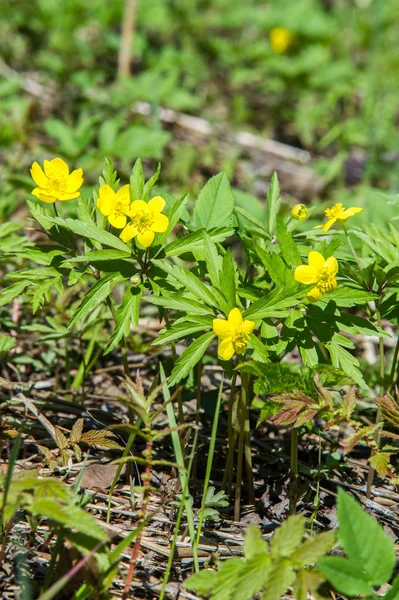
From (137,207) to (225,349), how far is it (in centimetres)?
53

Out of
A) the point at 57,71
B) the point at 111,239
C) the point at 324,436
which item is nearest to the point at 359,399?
the point at 324,436

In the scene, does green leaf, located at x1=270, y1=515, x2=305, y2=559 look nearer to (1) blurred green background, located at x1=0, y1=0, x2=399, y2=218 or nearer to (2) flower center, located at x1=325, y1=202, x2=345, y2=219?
(2) flower center, located at x1=325, y1=202, x2=345, y2=219

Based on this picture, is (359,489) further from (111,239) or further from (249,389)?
(111,239)

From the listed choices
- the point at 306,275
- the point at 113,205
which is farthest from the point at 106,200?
the point at 306,275

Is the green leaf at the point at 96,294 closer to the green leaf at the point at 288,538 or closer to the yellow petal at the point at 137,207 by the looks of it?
the yellow petal at the point at 137,207

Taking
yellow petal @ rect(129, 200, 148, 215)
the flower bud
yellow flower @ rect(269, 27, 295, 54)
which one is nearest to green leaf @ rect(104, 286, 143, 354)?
the flower bud

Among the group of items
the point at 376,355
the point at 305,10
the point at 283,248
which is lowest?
the point at 376,355

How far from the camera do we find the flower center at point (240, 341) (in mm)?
1887

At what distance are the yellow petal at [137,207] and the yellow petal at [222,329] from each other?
0.43m

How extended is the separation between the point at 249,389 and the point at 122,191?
2.73 ft

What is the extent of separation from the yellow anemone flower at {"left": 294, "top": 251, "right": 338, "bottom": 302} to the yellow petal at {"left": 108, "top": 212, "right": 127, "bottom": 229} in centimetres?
56

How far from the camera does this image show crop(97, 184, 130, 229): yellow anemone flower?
2053 mm

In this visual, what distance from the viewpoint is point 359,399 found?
10.0 feet

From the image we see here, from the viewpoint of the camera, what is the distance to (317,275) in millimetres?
1933
